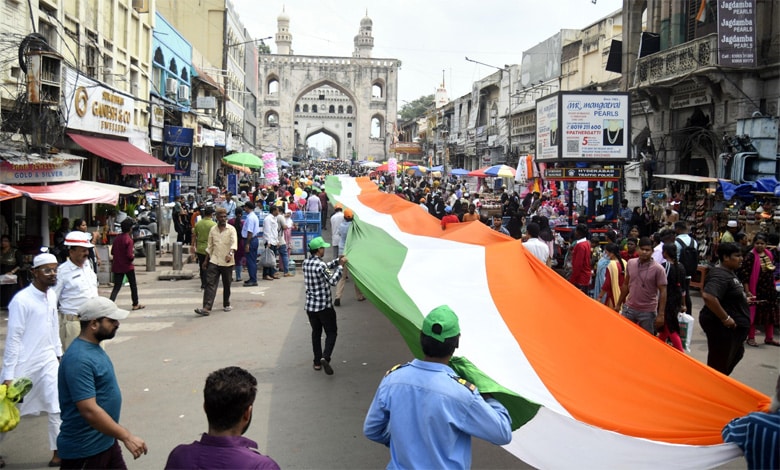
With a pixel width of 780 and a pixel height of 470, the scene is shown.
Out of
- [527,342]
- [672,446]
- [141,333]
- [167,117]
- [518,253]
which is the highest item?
[167,117]

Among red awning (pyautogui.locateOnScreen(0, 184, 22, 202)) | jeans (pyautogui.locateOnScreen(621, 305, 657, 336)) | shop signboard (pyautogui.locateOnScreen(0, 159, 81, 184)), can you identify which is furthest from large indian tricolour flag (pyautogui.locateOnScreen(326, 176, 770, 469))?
shop signboard (pyautogui.locateOnScreen(0, 159, 81, 184))

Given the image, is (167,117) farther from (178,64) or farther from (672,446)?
(672,446)

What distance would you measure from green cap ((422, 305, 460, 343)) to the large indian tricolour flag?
313 mm

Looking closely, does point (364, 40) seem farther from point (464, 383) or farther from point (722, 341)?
point (464, 383)

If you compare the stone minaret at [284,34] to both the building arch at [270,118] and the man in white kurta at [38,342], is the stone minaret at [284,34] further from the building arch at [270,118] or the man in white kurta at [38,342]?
the man in white kurta at [38,342]

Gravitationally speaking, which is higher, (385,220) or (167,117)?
(167,117)

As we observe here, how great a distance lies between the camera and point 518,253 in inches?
253

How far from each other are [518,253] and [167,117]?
20420mm

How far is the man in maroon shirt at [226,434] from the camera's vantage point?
2.56 m

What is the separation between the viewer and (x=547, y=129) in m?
17.7

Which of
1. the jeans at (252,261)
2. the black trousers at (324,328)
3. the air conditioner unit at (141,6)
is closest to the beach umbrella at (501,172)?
the air conditioner unit at (141,6)

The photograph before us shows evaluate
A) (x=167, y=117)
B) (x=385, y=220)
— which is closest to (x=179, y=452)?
(x=385, y=220)

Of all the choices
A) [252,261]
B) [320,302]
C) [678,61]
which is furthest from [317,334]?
[678,61]

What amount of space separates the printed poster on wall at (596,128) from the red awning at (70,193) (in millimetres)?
10633
